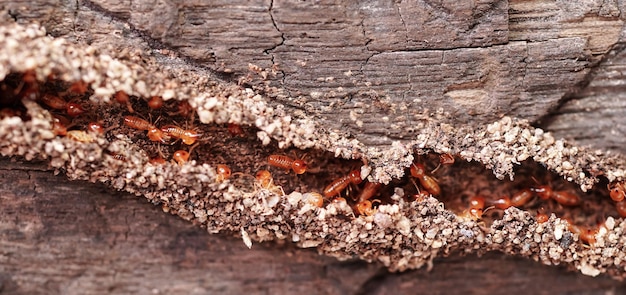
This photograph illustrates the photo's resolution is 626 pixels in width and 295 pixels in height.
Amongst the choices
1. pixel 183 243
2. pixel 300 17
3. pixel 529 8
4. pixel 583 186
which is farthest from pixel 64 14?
pixel 583 186

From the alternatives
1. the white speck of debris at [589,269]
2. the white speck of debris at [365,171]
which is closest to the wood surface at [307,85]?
the white speck of debris at [365,171]

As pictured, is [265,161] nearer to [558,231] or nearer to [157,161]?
[157,161]

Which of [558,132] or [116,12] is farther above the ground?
[116,12]

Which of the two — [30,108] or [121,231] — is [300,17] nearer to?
[30,108]

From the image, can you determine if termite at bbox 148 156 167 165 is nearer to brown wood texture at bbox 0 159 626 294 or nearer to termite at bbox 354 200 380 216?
brown wood texture at bbox 0 159 626 294

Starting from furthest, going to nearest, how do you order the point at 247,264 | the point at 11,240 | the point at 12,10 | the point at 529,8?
the point at 247,264
the point at 11,240
the point at 529,8
the point at 12,10

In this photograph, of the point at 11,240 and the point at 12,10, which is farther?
the point at 11,240

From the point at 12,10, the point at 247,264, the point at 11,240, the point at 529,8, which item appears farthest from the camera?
the point at 247,264

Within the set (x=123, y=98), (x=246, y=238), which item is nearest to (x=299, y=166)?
(x=246, y=238)
